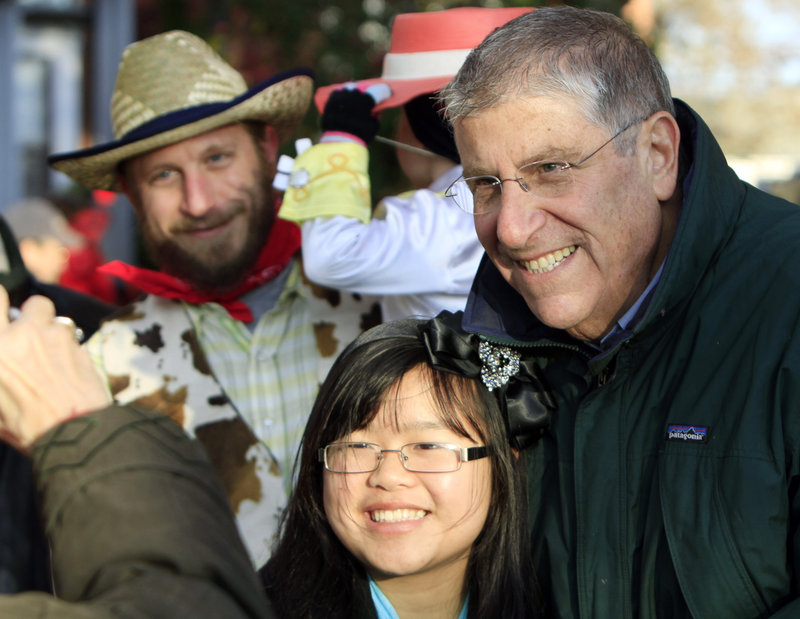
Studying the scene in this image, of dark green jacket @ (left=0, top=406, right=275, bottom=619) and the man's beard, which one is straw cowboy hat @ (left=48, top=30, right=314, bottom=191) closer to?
the man's beard

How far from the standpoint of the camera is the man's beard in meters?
3.16

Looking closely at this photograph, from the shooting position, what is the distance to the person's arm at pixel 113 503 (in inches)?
42.1

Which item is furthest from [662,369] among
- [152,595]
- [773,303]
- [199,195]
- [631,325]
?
[199,195]

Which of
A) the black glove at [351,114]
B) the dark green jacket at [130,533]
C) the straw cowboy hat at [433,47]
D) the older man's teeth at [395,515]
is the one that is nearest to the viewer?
the dark green jacket at [130,533]

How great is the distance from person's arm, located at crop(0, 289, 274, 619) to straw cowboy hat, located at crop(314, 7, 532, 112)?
6.51 ft

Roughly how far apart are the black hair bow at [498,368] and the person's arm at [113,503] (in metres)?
0.99

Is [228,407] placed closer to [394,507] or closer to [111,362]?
[111,362]

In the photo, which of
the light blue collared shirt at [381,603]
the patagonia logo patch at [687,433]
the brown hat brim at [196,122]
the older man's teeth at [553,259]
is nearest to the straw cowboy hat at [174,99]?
the brown hat brim at [196,122]

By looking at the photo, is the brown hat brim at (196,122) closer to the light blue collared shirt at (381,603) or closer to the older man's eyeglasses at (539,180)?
the older man's eyeglasses at (539,180)

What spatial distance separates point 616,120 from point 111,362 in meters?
1.91

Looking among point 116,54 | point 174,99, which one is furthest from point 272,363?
point 116,54

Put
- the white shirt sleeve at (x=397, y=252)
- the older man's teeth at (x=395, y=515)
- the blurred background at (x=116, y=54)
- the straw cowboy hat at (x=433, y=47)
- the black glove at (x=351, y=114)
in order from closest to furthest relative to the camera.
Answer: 1. the older man's teeth at (x=395, y=515)
2. the white shirt sleeve at (x=397, y=252)
3. the black glove at (x=351, y=114)
4. the straw cowboy hat at (x=433, y=47)
5. the blurred background at (x=116, y=54)

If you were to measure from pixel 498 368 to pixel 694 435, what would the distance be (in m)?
0.52

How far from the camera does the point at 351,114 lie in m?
2.98
